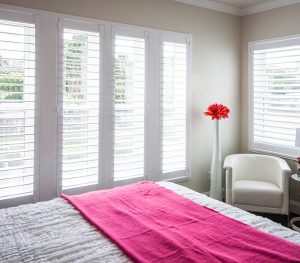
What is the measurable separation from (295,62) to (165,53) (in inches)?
63.9

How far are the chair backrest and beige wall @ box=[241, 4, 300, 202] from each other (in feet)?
1.03

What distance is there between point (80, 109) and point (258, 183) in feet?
7.42

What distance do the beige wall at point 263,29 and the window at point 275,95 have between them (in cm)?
10

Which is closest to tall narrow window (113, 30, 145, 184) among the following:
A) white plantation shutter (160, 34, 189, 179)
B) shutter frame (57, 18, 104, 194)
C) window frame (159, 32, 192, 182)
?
shutter frame (57, 18, 104, 194)

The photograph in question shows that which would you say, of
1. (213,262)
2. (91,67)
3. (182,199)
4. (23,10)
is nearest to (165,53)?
(91,67)

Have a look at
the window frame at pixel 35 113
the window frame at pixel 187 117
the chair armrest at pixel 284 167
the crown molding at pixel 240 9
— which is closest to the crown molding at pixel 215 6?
the crown molding at pixel 240 9

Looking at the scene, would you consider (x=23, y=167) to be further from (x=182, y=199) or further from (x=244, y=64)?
(x=244, y=64)

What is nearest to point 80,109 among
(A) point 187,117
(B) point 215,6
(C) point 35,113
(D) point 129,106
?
(C) point 35,113

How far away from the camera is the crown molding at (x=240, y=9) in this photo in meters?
3.86

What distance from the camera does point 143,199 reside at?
235 cm

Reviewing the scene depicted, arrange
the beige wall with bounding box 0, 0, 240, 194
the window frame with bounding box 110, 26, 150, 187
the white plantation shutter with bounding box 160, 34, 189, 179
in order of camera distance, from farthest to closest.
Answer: the white plantation shutter with bounding box 160, 34, 189, 179 → the beige wall with bounding box 0, 0, 240, 194 → the window frame with bounding box 110, 26, 150, 187

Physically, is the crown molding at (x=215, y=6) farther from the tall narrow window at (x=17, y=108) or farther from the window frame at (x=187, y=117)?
the tall narrow window at (x=17, y=108)

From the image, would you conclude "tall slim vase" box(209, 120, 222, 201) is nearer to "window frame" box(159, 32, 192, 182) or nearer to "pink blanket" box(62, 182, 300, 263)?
"window frame" box(159, 32, 192, 182)

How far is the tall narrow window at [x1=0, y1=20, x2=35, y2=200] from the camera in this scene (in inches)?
107
